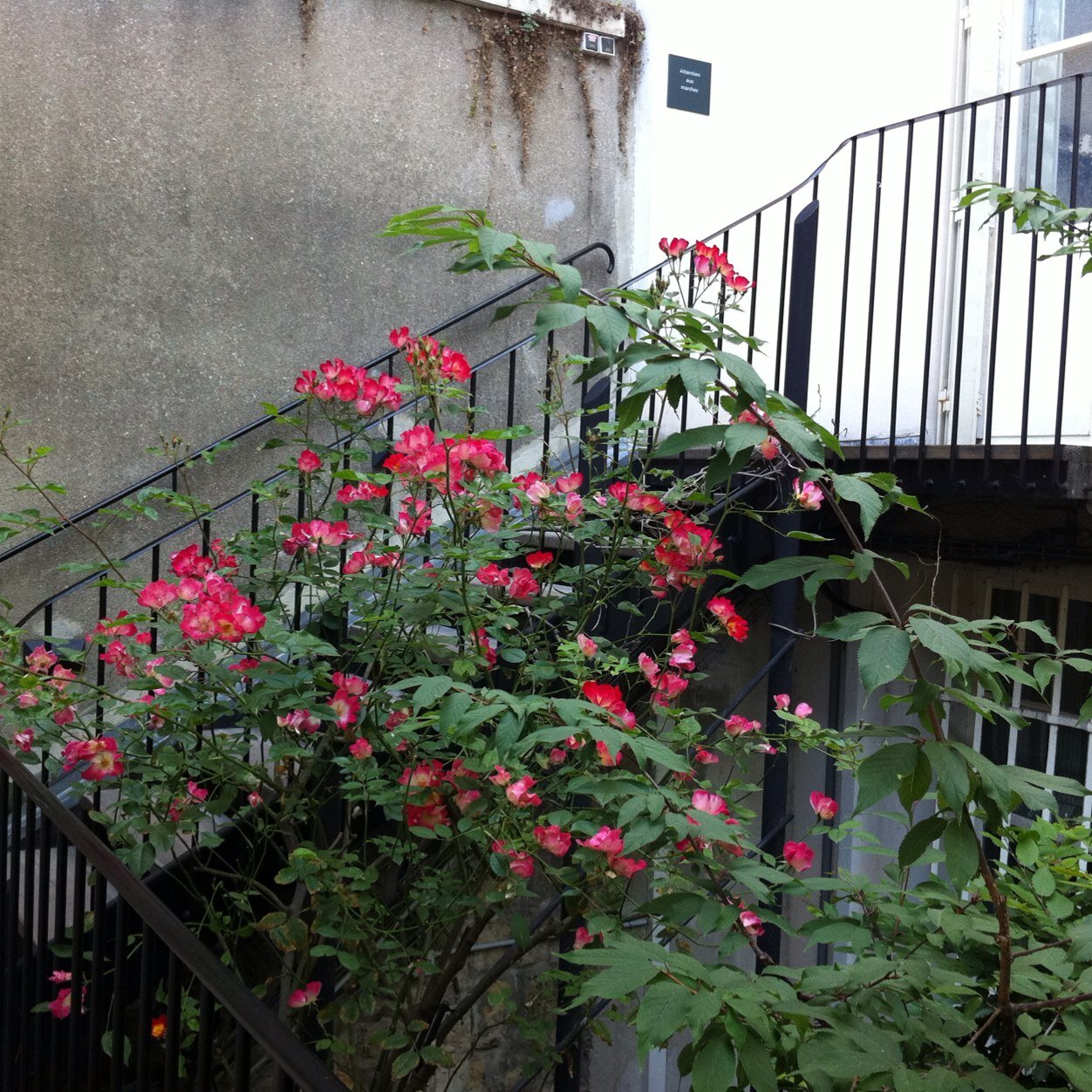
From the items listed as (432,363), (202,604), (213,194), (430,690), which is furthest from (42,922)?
(213,194)

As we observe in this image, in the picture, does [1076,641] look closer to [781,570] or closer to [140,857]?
[781,570]

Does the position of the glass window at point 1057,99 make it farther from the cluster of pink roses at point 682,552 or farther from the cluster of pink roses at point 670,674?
the cluster of pink roses at point 670,674

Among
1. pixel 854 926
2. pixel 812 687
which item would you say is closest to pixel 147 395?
pixel 812 687

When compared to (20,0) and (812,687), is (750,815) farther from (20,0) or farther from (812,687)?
(20,0)

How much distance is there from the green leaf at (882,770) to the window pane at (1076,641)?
2851 mm

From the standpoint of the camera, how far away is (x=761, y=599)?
14.9 ft

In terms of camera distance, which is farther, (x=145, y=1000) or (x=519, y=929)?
(x=519, y=929)

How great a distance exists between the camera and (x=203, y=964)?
1415mm

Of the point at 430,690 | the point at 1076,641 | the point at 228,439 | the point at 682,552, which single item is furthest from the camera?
the point at 1076,641

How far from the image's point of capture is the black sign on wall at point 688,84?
548 cm

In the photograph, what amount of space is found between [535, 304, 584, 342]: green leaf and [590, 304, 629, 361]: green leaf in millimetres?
20

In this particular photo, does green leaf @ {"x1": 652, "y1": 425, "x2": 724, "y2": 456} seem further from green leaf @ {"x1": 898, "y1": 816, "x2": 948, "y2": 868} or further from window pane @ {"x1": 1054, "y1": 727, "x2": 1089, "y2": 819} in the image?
window pane @ {"x1": 1054, "y1": 727, "x2": 1089, "y2": 819}

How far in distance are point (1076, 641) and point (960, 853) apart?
2929mm

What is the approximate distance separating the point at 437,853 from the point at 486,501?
1.03 meters
